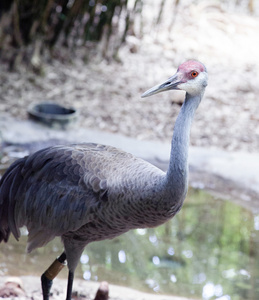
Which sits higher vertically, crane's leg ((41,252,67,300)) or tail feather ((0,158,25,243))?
tail feather ((0,158,25,243))

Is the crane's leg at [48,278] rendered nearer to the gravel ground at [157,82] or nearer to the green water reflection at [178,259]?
the green water reflection at [178,259]

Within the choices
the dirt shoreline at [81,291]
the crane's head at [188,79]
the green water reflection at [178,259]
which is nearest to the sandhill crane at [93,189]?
the crane's head at [188,79]

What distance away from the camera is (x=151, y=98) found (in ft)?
24.4

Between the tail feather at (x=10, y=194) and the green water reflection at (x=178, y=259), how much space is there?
0.70m

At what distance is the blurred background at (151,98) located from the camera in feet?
14.3

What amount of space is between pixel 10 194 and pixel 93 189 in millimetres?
595

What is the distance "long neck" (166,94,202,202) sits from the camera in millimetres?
2910

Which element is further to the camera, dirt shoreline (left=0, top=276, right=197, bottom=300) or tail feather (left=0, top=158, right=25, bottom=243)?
dirt shoreline (left=0, top=276, right=197, bottom=300)

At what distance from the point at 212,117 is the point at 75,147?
3.97 m

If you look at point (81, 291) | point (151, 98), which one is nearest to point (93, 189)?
point (81, 291)

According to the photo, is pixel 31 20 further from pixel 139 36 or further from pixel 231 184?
pixel 231 184

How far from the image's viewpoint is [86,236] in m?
3.32

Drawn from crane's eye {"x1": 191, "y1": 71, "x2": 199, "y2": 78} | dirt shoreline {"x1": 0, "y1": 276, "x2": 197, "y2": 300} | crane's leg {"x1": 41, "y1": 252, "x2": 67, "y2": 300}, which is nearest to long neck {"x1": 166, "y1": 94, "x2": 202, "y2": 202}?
crane's eye {"x1": 191, "y1": 71, "x2": 199, "y2": 78}

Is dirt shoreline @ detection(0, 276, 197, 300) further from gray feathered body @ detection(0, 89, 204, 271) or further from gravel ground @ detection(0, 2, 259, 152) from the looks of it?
gravel ground @ detection(0, 2, 259, 152)
